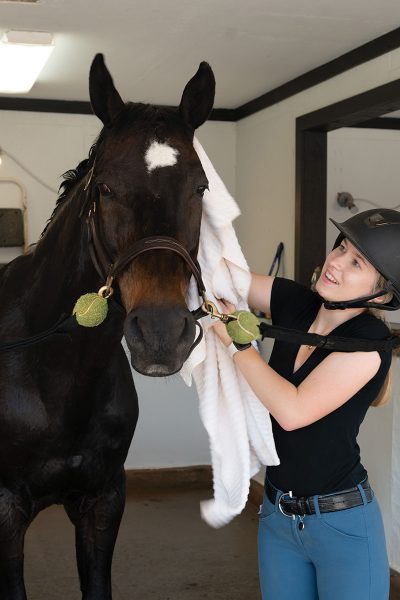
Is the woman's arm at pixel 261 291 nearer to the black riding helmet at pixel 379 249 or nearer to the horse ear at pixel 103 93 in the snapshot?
the black riding helmet at pixel 379 249

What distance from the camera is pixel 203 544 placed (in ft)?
13.5

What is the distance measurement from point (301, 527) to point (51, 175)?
3.74 meters

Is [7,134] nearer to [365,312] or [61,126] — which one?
[61,126]

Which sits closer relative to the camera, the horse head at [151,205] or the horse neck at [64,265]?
the horse head at [151,205]

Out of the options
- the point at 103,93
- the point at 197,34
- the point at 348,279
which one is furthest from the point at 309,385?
the point at 197,34

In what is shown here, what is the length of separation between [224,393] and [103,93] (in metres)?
0.73

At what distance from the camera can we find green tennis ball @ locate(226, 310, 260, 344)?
1.74 meters

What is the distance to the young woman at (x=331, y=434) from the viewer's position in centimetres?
182

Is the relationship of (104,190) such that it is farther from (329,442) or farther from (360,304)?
(329,442)

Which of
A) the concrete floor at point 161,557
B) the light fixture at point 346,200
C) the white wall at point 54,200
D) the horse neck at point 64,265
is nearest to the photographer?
the horse neck at point 64,265

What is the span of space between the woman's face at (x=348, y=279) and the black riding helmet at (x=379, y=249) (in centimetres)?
2

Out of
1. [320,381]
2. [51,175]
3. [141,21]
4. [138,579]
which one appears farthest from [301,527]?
[51,175]

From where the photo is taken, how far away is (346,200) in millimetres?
5059

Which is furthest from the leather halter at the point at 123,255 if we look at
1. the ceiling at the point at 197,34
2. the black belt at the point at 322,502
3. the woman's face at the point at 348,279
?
the ceiling at the point at 197,34
